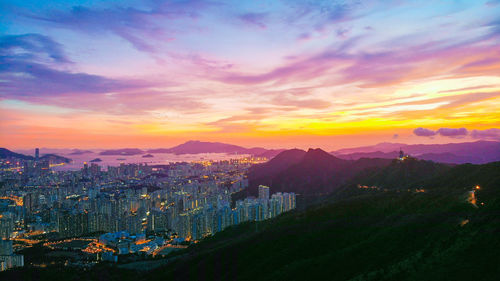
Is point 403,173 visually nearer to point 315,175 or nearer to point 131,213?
point 315,175

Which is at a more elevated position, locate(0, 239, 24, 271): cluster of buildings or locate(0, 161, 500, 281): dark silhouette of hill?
locate(0, 161, 500, 281): dark silhouette of hill

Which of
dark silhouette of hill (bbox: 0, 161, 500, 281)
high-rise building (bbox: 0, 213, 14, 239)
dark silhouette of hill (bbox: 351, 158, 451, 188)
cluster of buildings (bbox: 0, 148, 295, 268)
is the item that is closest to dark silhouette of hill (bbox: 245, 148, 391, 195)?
cluster of buildings (bbox: 0, 148, 295, 268)

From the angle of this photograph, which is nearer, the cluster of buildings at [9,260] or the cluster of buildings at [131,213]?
the cluster of buildings at [9,260]

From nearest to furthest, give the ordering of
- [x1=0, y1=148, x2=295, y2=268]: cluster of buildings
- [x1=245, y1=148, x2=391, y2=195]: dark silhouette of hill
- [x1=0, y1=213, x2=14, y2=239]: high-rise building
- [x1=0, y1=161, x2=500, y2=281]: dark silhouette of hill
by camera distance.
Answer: [x1=0, y1=161, x2=500, y2=281]: dark silhouette of hill → [x1=0, y1=148, x2=295, y2=268]: cluster of buildings → [x1=0, y1=213, x2=14, y2=239]: high-rise building → [x1=245, y1=148, x2=391, y2=195]: dark silhouette of hill

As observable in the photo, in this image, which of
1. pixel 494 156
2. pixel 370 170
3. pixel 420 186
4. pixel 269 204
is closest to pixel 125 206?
pixel 269 204

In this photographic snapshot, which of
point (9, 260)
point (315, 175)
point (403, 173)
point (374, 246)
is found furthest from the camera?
point (315, 175)

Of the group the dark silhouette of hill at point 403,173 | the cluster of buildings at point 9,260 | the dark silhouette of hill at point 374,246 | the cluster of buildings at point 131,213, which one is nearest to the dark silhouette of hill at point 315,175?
the cluster of buildings at point 131,213

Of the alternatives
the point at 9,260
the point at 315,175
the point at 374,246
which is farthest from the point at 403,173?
the point at 9,260

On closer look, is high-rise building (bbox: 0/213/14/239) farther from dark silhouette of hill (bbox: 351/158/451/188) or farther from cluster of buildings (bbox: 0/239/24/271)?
dark silhouette of hill (bbox: 351/158/451/188)

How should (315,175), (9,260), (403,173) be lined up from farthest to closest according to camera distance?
(315,175) → (403,173) → (9,260)

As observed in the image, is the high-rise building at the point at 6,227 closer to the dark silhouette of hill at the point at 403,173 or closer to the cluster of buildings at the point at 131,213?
the cluster of buildings at the point at 131,213

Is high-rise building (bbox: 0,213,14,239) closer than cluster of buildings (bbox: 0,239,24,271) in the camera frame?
No

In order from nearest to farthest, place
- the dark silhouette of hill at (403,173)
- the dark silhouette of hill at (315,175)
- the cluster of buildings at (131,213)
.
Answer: the dark silhouette of hill at (403,173) → the cluster of buildings at (131,213) → the dark silhouette of hill at (315,175)
